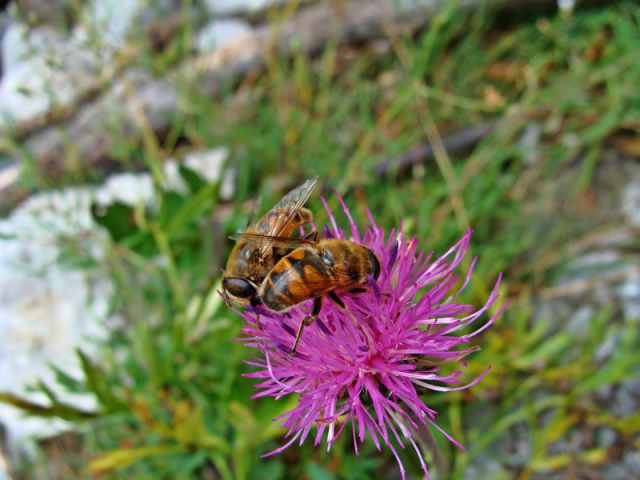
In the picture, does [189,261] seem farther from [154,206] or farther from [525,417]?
[525,417]

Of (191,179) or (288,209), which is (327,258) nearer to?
(288,209)

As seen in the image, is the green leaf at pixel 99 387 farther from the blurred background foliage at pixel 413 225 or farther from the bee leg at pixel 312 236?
the bee leg at pixel 312 236

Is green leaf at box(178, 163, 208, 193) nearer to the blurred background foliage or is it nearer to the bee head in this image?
the blurred background foliage

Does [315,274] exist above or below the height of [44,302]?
below

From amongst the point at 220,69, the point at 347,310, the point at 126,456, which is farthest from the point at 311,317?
the point at 220,69

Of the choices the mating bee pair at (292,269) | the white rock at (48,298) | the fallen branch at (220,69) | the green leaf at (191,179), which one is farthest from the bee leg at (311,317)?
the fallen branch at (220,69)
